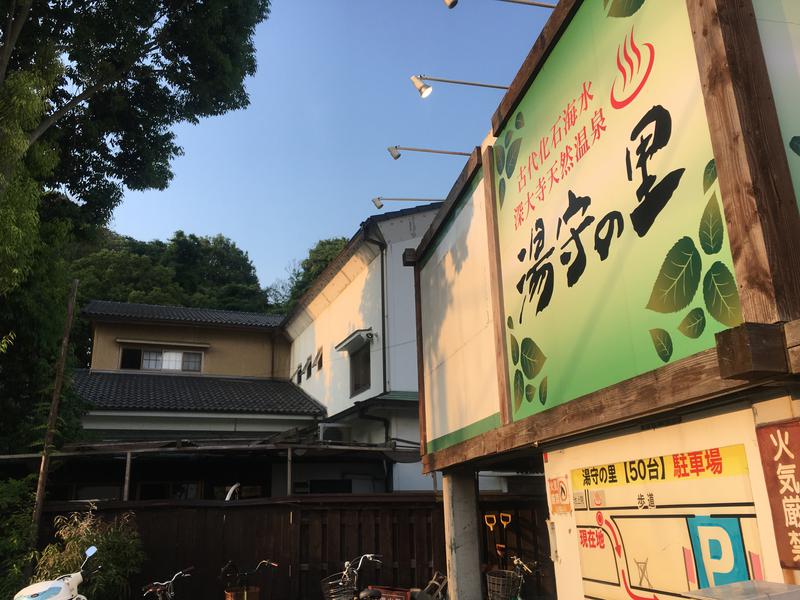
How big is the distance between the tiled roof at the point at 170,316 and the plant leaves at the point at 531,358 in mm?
18174

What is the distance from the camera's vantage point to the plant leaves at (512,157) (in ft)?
19.4

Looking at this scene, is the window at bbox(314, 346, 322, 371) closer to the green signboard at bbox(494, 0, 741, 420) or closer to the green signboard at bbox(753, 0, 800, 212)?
the green signboard at bbox(494, 0, 741, 420)

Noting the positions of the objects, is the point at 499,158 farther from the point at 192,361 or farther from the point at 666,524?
the point at 192,361

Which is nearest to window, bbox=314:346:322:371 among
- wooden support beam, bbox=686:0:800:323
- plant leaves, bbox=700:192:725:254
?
plant leaves, bbox=700:192:725:254

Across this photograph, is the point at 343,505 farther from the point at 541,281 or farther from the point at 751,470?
the point at 751,470

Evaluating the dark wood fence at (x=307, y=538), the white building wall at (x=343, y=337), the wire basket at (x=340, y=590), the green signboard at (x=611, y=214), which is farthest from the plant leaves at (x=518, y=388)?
the white building wall at (x=343, y=337)

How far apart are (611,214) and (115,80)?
38.4 ft

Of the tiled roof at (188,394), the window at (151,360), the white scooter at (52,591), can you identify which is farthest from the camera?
the window at (151,360)

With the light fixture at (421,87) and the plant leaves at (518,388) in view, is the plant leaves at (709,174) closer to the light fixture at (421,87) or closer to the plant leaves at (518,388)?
the plant leaves at (518,388)

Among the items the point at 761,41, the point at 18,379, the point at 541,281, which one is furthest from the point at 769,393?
the point at 18,379

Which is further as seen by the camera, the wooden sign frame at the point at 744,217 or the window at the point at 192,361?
the window at the point at 192,361

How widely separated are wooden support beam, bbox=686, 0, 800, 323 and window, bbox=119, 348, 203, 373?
2133cm

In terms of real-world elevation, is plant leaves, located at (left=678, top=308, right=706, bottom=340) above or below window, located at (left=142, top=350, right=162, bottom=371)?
below

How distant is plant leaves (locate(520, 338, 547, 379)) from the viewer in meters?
5.35
